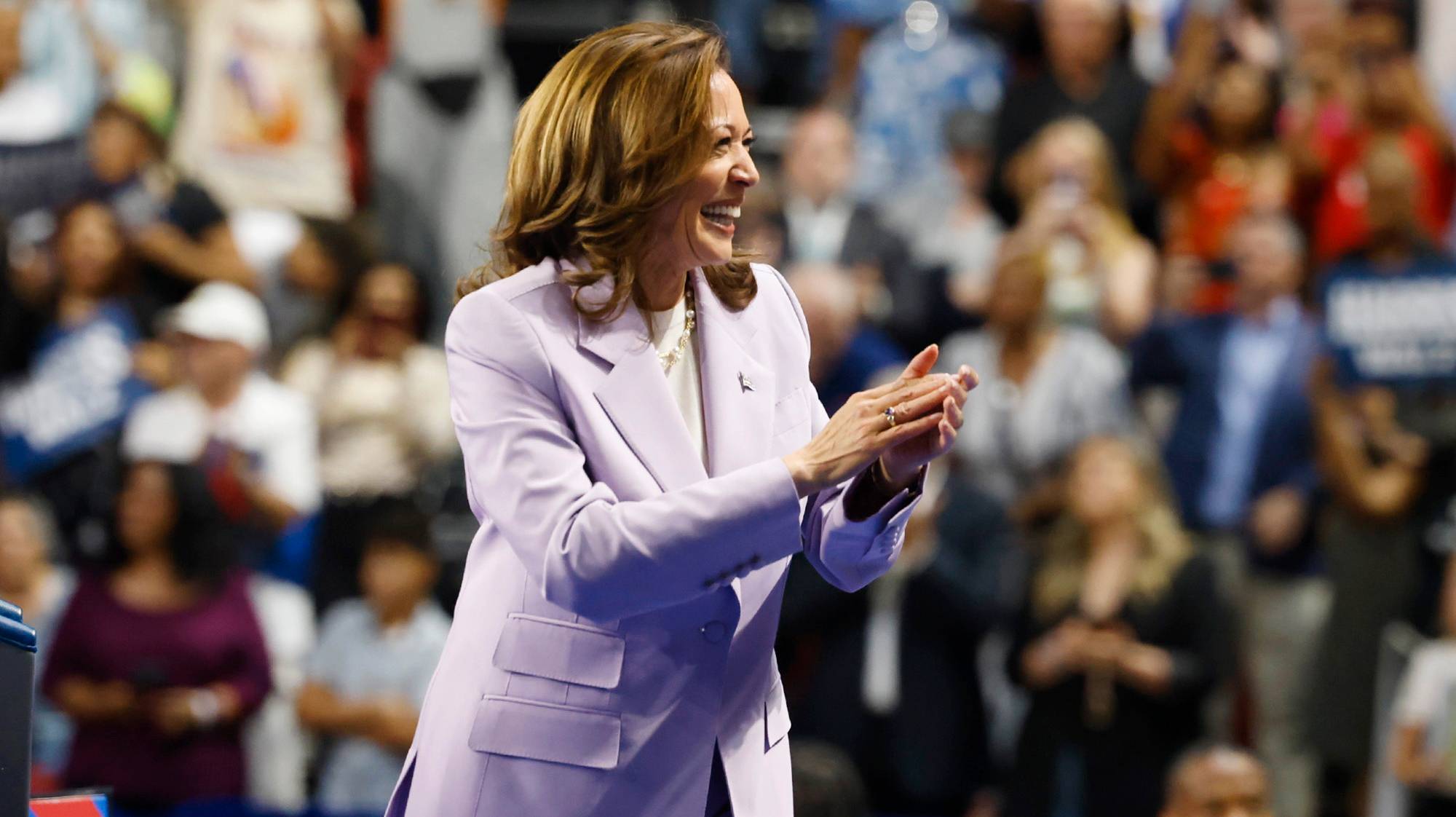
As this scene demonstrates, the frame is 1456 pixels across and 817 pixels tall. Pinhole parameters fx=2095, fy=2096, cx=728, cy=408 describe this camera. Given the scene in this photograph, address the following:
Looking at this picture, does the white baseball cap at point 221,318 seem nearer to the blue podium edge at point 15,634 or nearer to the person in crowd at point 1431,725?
the person in crowd at point 1431,725

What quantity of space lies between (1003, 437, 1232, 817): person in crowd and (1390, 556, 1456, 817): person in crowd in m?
0.47

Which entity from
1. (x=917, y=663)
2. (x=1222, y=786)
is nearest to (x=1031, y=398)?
(x=917, y=663)

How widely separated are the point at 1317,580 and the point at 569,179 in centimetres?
417

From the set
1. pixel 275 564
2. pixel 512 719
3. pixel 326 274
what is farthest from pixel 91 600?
pixel 512 719

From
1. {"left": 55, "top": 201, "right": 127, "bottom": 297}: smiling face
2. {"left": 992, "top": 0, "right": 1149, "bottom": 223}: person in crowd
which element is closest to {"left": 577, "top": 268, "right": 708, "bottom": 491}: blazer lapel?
{"left": 992, "top": 0, "right": 1149, "bottom": 223}: person in crowd

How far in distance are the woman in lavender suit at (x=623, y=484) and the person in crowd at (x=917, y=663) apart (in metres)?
3.38

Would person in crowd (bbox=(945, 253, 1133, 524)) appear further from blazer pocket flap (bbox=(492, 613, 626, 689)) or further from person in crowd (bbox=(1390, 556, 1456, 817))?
blazer pocket flap (bbox=(492, 613, 626, 689))

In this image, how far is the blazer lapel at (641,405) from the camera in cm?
230

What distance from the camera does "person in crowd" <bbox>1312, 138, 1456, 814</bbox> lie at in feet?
18.8

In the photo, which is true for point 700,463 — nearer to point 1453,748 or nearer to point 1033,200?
point 1453,748

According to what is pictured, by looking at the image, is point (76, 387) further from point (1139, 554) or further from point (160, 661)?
point (1139, 554)

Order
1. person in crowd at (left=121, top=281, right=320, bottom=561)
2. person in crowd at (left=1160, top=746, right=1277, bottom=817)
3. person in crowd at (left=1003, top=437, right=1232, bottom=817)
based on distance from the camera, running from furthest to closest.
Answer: person in crowd at (left=121, top=281, right=320, bottom=561) → person in crowd at (left=1003, top=437, right=1232, bottom=817) → person in crowd at (left=1160, top=746, right=1277, bottom=817)

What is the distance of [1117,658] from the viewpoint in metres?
5.51

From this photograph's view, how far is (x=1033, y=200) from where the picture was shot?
6.66 metres
